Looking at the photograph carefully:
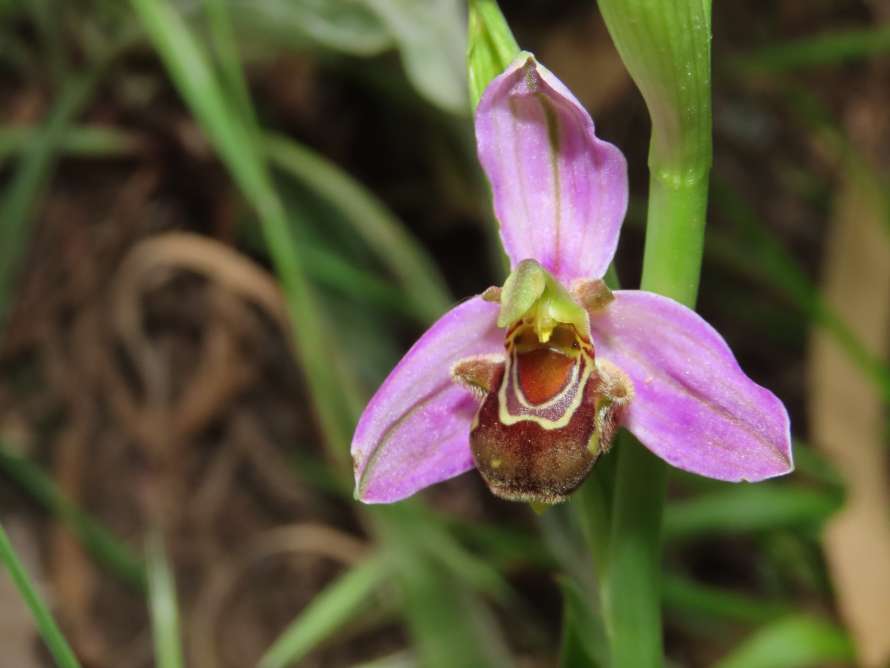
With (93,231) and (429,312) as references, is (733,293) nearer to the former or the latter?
(429,312)

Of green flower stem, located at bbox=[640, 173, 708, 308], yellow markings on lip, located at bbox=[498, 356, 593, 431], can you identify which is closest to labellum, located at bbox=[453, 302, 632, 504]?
yellow markings on lip, located at bbox=[498, 356, 593, 431]

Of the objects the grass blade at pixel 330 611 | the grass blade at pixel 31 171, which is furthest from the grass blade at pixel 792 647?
the grass blade at pixel 31 171

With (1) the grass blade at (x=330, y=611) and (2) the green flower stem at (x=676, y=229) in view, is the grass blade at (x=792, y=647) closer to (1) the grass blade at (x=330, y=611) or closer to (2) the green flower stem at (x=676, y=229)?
(1) the grass blade at (x=330, y=611)

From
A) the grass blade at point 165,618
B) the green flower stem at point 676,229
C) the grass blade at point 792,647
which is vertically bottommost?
the grass blade at point 792,647

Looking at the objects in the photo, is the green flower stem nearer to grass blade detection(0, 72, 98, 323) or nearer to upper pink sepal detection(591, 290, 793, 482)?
upper pink sepal detection(591, 290, 793, 482)

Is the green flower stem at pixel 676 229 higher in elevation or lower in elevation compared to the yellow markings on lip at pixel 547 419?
higher

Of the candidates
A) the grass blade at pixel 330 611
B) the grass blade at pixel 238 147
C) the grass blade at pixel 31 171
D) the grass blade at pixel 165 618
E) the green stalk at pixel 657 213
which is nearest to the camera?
the green stalk at pixel 657 213

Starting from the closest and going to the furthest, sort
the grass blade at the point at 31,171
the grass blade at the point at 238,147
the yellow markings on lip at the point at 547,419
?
the yellow markings on lip at the point at 547,419 < the grass blade at the point at 238,147 < the grass blade at the point at 31,171

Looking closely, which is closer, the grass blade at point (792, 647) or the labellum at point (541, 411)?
the labellum at point (541, 411)
